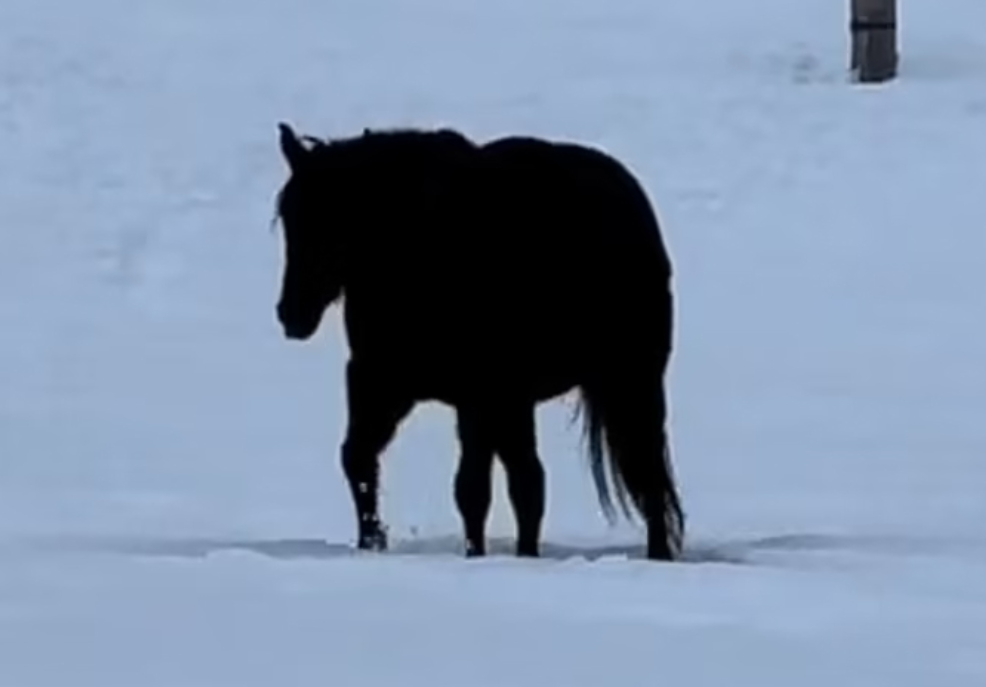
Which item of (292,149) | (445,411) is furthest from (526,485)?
(445,411)

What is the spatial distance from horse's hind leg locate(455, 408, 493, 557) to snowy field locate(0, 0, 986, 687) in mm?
335

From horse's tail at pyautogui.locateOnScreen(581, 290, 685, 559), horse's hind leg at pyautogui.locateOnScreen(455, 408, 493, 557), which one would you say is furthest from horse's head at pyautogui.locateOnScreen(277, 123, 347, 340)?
horse's tail at pyautogui.locateOnScreen(581, 290, 685, 559)

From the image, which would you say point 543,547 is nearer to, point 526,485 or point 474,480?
point 526,485

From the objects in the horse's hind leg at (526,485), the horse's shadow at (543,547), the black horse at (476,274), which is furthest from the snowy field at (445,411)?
the black horse at (476,274)

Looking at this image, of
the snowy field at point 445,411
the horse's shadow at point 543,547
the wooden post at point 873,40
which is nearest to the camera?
the snowy field at point 445,411

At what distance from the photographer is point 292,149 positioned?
25.0ft

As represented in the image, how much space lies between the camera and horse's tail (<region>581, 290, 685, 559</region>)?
777 cm

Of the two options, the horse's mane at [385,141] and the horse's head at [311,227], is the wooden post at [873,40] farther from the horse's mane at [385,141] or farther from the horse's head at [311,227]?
the horse's head at [311,227]

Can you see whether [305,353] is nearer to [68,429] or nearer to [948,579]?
[68,429]

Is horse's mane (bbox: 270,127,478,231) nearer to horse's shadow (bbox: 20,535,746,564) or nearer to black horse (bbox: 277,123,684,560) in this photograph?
black horse (bbox: 277,123,684,560)

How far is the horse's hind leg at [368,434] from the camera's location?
7750 millimetres

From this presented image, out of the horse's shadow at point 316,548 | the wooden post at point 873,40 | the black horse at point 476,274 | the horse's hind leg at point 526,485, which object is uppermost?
the wooden post at point 873,40

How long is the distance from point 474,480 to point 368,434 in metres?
0.31

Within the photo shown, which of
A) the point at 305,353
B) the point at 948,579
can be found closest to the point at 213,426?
the point at 305,353
